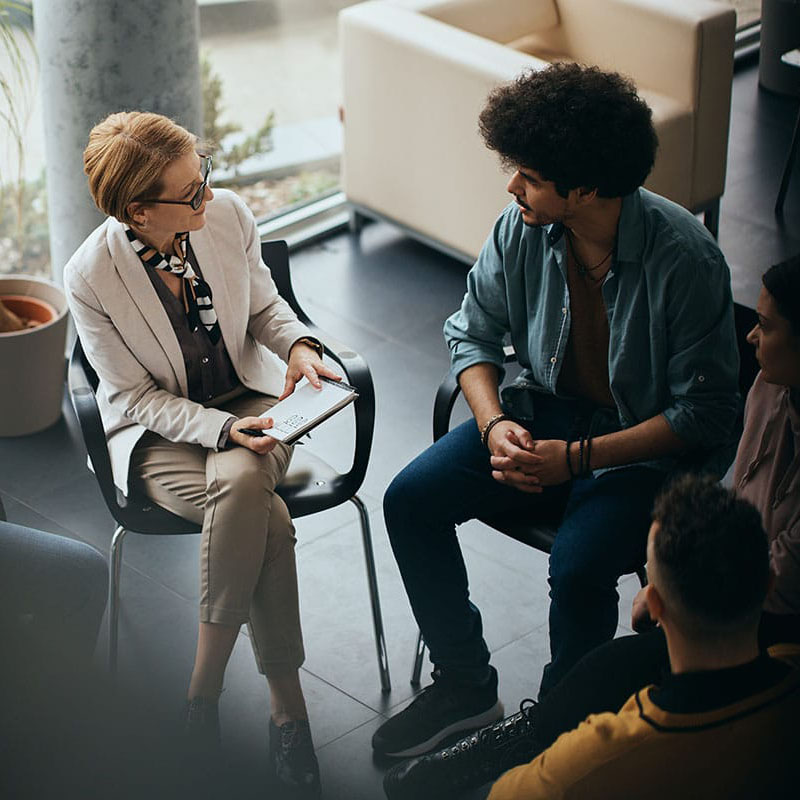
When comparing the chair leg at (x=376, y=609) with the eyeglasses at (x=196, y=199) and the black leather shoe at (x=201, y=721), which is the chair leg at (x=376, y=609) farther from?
the eyeglasses at (x=196, y=199)

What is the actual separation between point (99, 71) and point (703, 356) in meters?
1.84

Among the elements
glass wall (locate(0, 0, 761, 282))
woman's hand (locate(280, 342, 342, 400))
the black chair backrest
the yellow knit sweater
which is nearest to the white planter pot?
glass wall (locate(0, 0, 761, 282))

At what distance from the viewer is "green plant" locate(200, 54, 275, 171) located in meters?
4.29

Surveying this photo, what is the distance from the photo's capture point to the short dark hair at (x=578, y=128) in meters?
2.26

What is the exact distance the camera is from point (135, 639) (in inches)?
114

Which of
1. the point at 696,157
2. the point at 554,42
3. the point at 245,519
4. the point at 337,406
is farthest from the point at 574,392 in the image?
the point at 554,42

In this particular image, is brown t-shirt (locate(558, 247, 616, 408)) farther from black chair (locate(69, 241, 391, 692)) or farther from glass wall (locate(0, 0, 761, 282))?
glass wall (locate(0, 0, 761, 282))

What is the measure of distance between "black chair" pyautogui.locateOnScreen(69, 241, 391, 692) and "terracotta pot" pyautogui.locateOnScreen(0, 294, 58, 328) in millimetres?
882

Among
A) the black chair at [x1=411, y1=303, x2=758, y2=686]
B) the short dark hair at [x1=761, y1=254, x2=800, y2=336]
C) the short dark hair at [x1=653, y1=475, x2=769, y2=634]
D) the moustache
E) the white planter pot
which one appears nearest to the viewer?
the short dark hair at [x1=653, y1=475, x2=769, y2=634]

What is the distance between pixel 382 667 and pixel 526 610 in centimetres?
41

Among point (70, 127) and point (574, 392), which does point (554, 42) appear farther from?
point (574, 392)

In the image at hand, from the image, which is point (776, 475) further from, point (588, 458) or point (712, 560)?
point (712, 560)

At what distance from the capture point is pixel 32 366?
11.3ft

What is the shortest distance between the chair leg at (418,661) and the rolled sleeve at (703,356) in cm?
77
